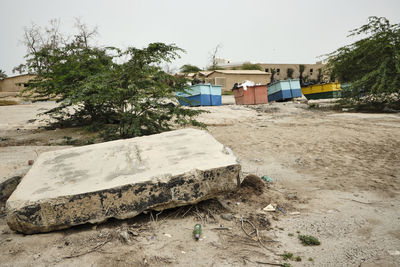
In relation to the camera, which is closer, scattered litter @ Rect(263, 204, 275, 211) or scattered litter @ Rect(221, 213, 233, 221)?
scattered litter @ Rect(221, 213, 233, 221)

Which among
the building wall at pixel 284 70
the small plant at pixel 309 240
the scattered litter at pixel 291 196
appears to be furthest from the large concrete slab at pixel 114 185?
the building wall at pixel 284 70

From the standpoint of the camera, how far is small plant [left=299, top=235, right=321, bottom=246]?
77.1 inches

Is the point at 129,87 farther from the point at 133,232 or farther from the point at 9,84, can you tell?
the point at 9,84

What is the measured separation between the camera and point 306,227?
7.27ft

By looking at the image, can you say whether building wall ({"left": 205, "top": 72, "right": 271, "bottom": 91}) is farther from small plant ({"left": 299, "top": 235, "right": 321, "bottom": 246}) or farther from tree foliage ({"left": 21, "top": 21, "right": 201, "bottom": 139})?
small plant ({"left": 299, "top": 235, "right": 321, "bottom": 246})

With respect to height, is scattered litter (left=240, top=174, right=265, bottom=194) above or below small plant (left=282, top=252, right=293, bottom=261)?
above

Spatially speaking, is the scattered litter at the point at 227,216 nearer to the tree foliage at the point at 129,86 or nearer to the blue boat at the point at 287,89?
the tree foliage at the point at 129,86

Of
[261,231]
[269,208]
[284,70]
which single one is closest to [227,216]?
[261,231]

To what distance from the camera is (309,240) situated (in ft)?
6.50

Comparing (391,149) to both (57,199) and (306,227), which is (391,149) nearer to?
(306,227)

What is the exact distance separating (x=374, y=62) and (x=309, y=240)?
38.9 ft

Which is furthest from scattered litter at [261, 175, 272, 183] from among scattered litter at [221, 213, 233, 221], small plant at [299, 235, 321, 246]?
small plant at [299, 235, 321, 246]

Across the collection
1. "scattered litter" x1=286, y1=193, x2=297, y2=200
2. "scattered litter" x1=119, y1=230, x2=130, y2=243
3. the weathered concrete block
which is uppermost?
the weathered concrete block

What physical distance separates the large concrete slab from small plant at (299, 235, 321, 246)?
0.71 m
